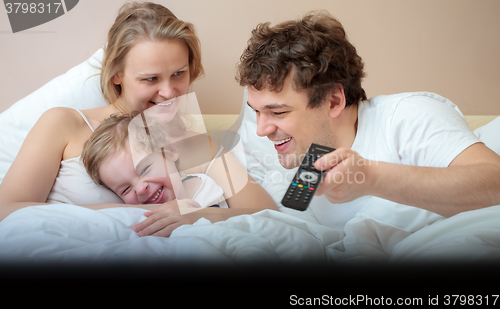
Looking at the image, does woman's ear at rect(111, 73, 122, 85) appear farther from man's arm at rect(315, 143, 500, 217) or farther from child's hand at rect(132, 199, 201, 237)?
man's arm at rect(315, 143, 500, 217)

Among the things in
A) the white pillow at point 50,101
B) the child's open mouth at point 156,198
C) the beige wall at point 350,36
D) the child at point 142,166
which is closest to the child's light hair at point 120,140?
the child at point 142,166

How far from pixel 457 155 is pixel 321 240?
333 millimetres

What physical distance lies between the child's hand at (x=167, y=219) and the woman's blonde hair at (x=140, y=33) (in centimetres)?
47

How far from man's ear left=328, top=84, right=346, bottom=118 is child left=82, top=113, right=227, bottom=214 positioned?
0.39 m

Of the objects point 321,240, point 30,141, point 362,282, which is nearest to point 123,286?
point 362,282

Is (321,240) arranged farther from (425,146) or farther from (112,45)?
(112,45)

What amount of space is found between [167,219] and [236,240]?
273 mm

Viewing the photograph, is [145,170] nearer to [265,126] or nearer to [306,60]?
[265,126]

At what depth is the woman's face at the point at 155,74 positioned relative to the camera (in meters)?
1.01

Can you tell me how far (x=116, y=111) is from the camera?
1.10 m

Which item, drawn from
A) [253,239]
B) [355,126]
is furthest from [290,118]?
[253,239]

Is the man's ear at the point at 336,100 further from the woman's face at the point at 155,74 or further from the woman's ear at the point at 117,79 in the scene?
the woman's ear at the point at 117,79

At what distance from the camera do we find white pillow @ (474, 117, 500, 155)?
3.26ft

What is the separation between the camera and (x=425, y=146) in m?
0.79
